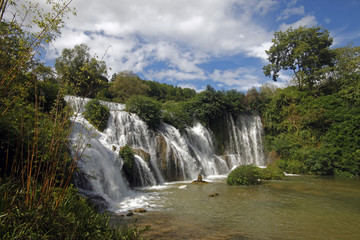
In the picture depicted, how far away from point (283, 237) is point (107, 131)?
1133 cm

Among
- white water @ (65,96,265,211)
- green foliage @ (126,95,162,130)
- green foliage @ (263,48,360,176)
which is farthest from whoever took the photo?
green foliage @ (263,48,360,176)

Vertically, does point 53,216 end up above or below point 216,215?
above

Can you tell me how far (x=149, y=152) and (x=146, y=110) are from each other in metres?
3.39

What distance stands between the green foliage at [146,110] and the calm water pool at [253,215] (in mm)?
6668

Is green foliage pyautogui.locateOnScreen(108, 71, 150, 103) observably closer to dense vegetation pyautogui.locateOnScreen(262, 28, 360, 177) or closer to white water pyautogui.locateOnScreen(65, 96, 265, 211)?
white water pyautogui.locateOnScreen(65, 96, 265, 211)

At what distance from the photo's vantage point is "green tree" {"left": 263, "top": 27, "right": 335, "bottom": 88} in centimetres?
2395

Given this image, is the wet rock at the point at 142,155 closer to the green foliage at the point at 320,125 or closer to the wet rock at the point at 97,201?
the wet rock at the point at 97,201

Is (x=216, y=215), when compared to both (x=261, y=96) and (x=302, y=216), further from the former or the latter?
(x=261, y=96)

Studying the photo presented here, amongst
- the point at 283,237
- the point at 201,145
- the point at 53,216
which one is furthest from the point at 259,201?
the point at 201,145

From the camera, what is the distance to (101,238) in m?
3.36

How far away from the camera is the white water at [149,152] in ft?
29.2

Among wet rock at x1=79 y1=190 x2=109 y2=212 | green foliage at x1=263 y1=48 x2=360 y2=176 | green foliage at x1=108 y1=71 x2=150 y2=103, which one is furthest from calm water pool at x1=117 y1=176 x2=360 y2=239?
green foliage at x1=108 y1=71 x2=150 y2=103

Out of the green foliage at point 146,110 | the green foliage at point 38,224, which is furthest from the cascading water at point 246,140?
the green foliage at point 38,224

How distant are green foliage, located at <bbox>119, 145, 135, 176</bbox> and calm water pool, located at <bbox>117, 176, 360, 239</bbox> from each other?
6.14ft
